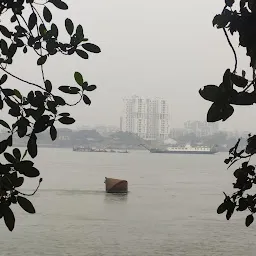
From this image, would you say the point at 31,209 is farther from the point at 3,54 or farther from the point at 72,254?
the point at 72,254

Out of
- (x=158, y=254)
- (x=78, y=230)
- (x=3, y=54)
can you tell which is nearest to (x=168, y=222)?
(x=78, y=230)

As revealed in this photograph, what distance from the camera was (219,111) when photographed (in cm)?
95

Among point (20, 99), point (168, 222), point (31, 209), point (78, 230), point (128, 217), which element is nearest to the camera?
point (31, 209)

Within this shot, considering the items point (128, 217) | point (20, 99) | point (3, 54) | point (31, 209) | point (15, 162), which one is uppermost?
point (3, 54)

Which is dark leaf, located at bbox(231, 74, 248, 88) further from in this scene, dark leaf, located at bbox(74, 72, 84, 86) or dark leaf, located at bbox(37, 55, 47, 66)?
dark leaf, located at bbox(37, 55, 47, 66)

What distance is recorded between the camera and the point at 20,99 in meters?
1.37

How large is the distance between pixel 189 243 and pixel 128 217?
617cm

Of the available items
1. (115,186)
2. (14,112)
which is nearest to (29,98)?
(14,112)

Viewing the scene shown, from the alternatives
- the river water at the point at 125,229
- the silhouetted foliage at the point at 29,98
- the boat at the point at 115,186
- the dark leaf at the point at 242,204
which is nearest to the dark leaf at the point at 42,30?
the silhouetted foliage at the point at 29,98

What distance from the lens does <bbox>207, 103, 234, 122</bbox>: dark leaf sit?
946 millimetres

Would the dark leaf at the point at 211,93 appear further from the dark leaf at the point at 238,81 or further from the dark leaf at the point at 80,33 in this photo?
the dark leaf at the point at 80,33

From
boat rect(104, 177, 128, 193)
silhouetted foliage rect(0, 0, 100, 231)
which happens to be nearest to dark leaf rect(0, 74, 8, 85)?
silhouetted foliage rect(0, 0, 100, 231)

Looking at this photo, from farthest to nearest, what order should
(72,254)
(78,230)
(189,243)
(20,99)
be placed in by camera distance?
(78,230) < (189,243) < (72,254) < (20,99)

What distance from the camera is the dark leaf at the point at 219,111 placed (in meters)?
0.95
